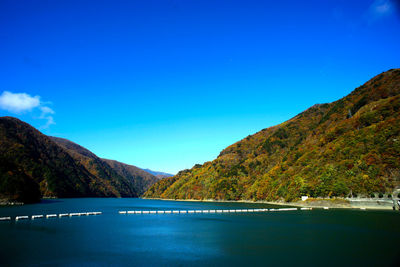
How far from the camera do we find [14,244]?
119ft

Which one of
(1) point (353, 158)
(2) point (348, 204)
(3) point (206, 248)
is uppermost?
(1) point (353, 158)

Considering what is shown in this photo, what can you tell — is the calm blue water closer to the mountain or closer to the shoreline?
the shoreline

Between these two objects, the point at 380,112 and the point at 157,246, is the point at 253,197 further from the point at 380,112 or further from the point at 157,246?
the point at 157,246

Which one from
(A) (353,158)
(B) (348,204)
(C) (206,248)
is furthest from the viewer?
(A) (353,158)

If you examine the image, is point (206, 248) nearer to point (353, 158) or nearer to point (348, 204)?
point (348, 204)

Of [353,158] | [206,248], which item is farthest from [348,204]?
[206,248]

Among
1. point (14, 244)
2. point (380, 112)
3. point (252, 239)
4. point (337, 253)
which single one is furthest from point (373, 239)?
point (380, 112)

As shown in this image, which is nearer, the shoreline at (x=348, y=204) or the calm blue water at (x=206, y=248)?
the calm blue water at (x=206, y=248)

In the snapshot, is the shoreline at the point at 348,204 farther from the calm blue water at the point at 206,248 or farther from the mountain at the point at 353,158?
the calm blue water at the point at 206,248

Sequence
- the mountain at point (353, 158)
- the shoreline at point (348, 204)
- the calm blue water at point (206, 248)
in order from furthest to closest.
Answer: the mountain at point (353, 158)
the shoreline at point (348, 204)
the calm blue water at point (206, 248)

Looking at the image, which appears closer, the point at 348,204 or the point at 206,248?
the point at 206,248

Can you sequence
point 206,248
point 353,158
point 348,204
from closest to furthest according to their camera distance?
point 206,248, point 348,204, point 353,158

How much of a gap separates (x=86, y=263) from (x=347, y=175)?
9671 centimetres

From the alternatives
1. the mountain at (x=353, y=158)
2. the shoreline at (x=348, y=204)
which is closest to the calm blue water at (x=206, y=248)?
the shoreline at (x=348, y=204)
